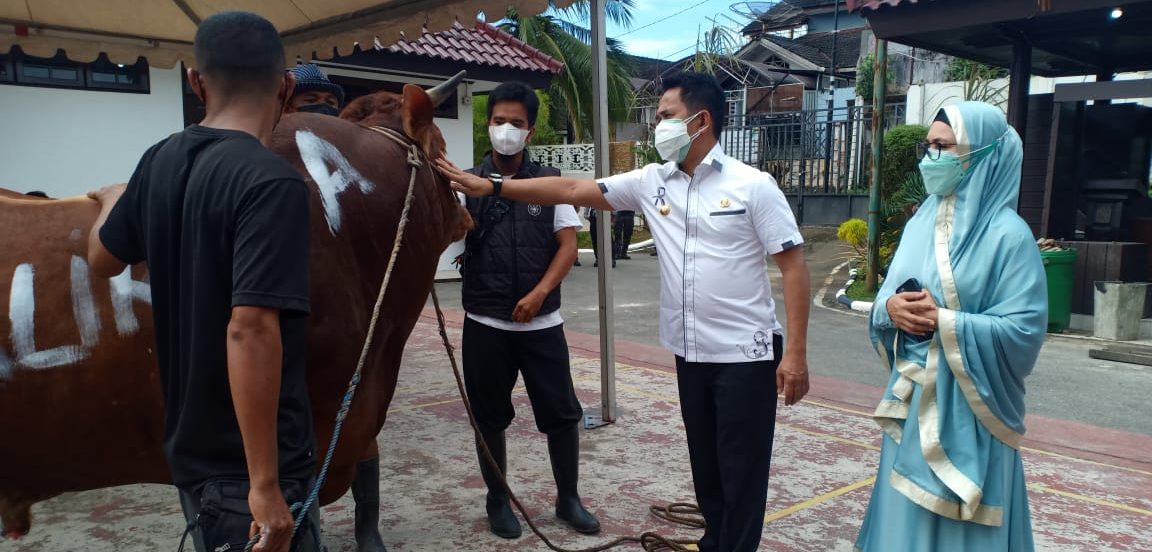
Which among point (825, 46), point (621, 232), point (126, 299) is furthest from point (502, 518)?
point (825, 46)

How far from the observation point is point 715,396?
2814 mm

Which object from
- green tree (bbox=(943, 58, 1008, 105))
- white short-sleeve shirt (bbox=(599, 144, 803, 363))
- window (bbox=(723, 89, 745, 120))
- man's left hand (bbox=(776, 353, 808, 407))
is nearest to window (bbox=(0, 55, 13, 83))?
white short-sleeve shirt (bbox=(599, 144, 803, 363))

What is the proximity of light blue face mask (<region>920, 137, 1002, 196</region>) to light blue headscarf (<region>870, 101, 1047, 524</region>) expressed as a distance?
1 cm

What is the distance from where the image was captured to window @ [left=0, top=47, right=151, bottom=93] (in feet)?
25.4

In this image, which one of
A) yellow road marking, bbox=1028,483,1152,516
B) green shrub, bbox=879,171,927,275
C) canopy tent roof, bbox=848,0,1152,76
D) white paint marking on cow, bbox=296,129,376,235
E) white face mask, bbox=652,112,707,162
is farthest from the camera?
green shrub, bbox=879,171,927,275

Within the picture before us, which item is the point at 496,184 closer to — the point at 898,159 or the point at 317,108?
the point at 317,108

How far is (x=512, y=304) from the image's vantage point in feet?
11.5

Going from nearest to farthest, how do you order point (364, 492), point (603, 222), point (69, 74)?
point (364, 492) → point (603, 222) → point (69, 74)

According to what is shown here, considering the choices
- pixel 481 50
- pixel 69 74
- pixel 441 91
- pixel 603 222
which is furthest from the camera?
pixel 481 50

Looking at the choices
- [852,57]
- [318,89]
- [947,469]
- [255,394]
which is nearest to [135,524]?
[318,89]

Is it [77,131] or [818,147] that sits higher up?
[818,147]

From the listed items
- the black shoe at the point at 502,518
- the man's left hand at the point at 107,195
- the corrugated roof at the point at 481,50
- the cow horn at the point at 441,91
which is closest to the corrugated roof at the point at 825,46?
the corrugated roof at the point at 481,50

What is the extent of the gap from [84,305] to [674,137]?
6.01 feet

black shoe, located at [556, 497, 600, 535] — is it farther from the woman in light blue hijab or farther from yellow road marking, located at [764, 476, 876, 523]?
the woman in light blue hijab
